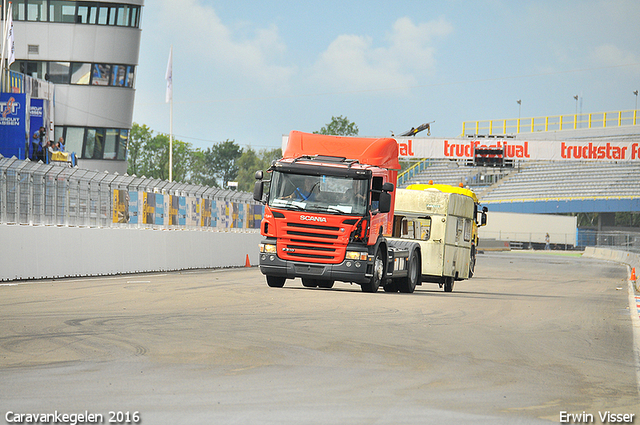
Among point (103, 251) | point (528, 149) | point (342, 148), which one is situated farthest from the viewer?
point (528, 149)

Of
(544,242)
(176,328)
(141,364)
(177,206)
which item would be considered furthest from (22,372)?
(544,242)

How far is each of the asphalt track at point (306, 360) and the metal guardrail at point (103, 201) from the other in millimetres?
4488

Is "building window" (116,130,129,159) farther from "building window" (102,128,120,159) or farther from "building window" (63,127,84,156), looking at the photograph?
"building window" (63,127,84,156)

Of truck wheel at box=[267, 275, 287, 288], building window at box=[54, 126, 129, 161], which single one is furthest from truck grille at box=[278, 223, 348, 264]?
building window at box=[54, 126, 129, 161]

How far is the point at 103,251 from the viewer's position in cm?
2341

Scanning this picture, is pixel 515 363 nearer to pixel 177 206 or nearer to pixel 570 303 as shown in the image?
pixel 570 303

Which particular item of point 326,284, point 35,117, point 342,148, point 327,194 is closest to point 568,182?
point 35,117

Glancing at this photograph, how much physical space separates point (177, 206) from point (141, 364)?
A: 20.6m

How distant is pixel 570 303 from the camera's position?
60.8 ft

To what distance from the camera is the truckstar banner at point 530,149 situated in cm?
5547

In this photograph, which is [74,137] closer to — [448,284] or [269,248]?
[448,284]

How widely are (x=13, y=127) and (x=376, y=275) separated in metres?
26.3

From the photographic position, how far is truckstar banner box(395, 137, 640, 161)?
55.5 metres

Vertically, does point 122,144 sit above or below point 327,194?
above
